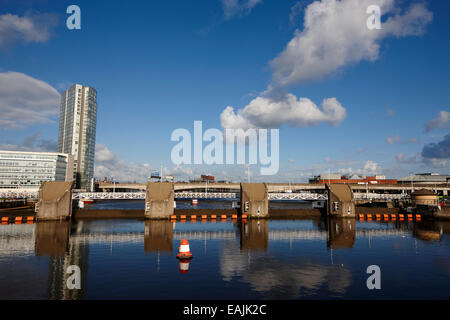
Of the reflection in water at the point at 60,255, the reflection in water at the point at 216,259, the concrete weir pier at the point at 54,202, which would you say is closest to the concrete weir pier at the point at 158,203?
the reflection in water at the point at 216,259

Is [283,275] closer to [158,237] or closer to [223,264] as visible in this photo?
[223,264]

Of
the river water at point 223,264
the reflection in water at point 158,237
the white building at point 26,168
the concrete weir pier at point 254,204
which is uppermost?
the white building at point 26,168

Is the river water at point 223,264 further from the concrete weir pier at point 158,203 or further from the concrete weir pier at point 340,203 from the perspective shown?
the concrete weir pier at point 340,203

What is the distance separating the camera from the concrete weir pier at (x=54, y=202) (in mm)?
65125

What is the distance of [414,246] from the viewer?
42719 millimetres

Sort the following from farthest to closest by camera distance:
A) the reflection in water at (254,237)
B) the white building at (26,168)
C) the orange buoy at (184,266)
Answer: the white building at (26,168), the reflection in water at (254,237), the orange buoy at (184,266)

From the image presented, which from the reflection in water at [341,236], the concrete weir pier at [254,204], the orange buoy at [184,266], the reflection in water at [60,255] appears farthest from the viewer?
the concrete weir pier at [254,204]

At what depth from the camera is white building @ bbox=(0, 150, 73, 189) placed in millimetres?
180625

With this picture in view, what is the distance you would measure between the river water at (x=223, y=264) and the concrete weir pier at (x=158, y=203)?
50.2ft
